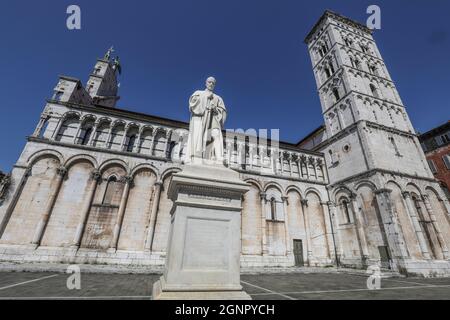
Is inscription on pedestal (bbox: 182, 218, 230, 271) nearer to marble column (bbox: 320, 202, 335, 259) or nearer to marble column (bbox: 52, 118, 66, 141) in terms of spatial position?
marble column (bbox: 52, 118, 66, 141)

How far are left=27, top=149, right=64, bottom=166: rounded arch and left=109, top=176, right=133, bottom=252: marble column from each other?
191 inches

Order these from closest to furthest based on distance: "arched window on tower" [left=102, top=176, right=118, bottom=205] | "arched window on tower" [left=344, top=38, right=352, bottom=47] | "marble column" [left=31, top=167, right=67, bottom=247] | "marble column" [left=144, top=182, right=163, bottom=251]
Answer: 1. "marble column" [left=31, top=167, right=67, bottom=247]
2. "marble column" [left=144, top=182, right=163, bottom=251]
3. "arched window on tower" [left=102, top=176, right=118, bottom=205]
4. "arched window on tower" [left=344, top=38, right=352, bottom=47]

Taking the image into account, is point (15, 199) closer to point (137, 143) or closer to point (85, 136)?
point (85, 136)

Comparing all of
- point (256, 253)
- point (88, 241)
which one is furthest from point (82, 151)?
point (256, 253)

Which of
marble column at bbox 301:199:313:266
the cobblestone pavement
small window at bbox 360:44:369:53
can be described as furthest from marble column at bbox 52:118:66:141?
small window at bbox 360:44:369:53

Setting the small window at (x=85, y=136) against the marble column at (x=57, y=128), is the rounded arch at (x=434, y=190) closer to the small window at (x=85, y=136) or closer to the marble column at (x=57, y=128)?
the small window at (x=85, y=136)

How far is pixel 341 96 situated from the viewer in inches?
920

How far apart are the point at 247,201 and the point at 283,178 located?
485 cm

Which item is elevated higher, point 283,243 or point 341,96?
point 341,96

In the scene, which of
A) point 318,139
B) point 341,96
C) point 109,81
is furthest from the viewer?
point 109,81

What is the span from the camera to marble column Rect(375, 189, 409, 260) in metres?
14.6

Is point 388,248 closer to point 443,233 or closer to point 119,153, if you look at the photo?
point 443,233

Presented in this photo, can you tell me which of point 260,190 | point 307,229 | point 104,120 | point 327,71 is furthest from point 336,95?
point 104,120

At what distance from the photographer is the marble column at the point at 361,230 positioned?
16.8 meters
